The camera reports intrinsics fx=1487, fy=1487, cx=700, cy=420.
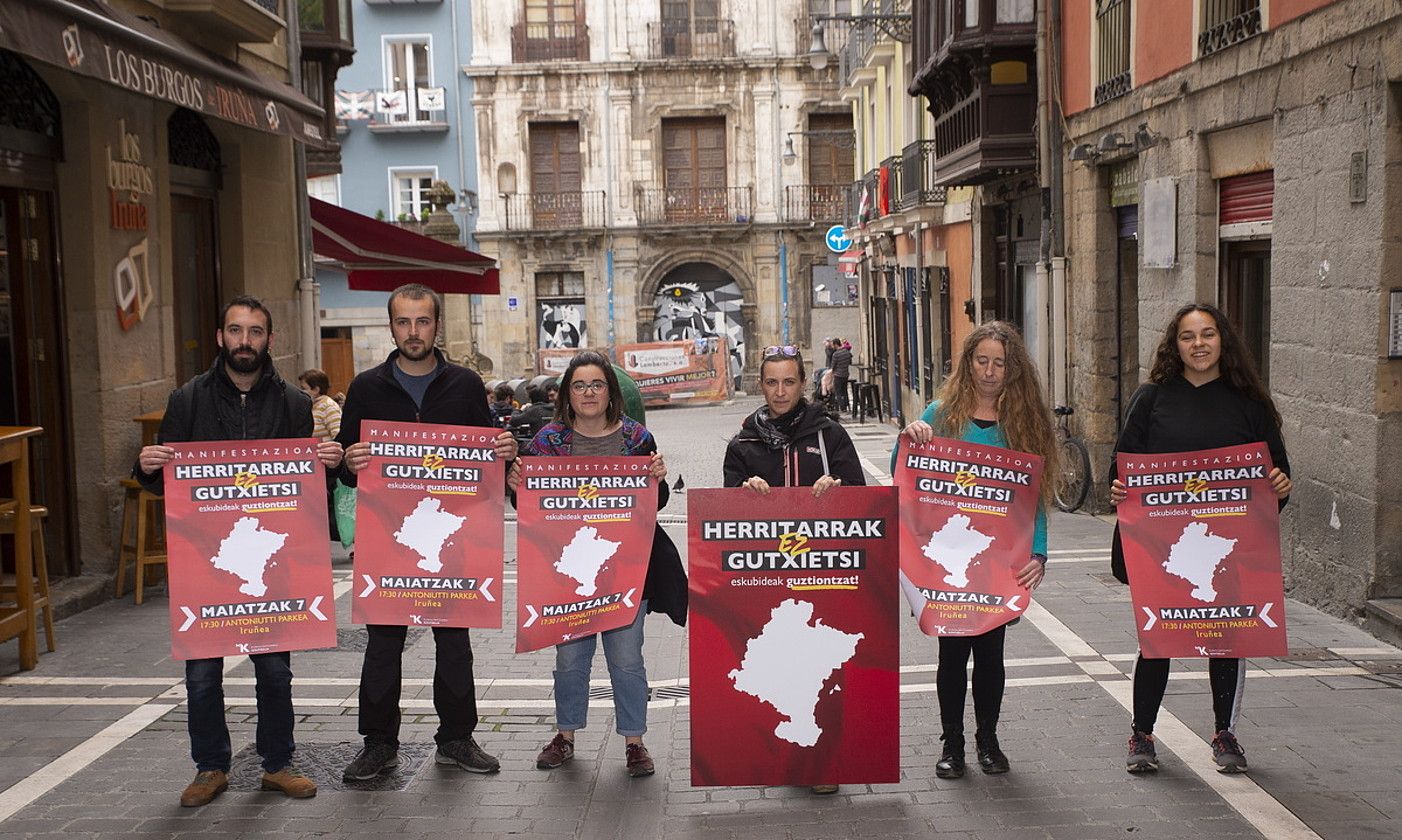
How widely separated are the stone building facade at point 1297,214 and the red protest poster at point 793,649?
4.15 m

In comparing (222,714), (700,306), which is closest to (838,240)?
(700,306)

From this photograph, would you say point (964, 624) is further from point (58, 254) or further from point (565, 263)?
point (565, 263)

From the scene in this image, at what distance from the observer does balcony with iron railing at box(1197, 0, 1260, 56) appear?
34.1 feet

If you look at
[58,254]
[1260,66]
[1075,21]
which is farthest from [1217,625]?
[1075,21]

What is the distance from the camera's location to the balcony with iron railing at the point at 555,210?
4200 cm

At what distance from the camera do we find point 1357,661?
7648 mm

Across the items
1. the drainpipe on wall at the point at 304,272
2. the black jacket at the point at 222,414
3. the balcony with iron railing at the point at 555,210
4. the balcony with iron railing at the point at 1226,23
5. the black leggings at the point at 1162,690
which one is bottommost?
the black leggings at the point at 1162,690

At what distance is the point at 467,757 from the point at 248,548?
3.99 ft

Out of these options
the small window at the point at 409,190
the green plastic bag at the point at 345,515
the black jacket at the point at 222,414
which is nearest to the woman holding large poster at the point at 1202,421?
the black jacket at the point at 222,414

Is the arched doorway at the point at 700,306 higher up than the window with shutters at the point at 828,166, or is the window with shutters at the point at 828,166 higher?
the window with shutters at the point at 828,166

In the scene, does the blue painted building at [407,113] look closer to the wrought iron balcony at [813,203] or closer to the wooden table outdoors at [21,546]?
the wrought iron balcony at [813,203]

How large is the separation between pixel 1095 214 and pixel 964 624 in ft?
32.2

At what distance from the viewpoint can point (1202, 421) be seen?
18.9 ft

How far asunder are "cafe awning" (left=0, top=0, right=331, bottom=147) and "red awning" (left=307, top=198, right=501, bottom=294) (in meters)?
4.65
